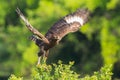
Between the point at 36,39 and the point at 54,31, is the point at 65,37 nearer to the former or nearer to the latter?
the point at 54,31

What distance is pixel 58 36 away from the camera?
1536cm

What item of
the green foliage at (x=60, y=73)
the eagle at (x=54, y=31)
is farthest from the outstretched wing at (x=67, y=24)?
the green foliage at (x=60, y=73)

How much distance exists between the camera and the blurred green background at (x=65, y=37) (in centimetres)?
3425

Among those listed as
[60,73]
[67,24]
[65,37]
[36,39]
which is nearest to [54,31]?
[36,39]

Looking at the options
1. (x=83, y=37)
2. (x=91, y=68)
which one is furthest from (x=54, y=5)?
(x=91, y=68)

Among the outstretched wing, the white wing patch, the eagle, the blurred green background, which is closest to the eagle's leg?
the eagle

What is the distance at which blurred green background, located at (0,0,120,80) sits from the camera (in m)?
34.2

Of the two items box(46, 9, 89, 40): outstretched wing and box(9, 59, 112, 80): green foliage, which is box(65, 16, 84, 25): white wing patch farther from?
box(9, 59, 112, 80): green foliage

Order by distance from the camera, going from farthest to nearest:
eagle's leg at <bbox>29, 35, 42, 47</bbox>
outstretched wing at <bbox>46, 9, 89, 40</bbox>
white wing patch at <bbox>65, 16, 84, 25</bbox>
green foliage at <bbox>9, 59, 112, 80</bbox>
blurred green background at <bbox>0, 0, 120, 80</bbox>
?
blurred green background at <bbox>0, 0, 120, 80</bbox> → white wing patch at <bbox>65, 16, 84, 25</bbox> → outstretched wing at <bbox>46, 9, 89, 40</bbox> → eagle's leg at <bbox>29, 35, 42, 47</bbox> → green foliage at <bbox>9, 59, 112, 80</bbox>

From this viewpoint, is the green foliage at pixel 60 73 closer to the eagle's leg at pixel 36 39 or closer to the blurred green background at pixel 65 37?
the eagle's leg at pixel 36 39

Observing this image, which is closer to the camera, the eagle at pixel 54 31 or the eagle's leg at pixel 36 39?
the eagle at pixel 54 31

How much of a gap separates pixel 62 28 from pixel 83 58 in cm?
2036

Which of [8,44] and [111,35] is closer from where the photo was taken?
[111,35]

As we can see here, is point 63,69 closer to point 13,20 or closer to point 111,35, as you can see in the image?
point 111,35
